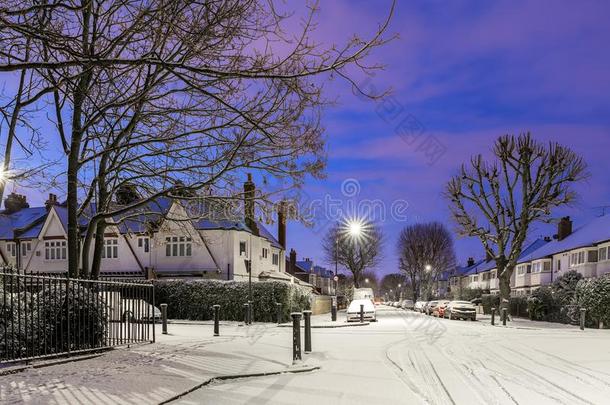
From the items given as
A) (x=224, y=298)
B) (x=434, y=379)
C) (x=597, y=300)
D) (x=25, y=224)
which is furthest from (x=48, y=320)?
(x=25, y=224)

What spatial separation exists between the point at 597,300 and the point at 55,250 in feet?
132

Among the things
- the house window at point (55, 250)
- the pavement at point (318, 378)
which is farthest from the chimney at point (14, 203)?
the pavement at point (318, 378)

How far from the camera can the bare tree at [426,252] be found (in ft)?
259

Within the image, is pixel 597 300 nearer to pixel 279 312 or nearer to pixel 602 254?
pixel 279 312

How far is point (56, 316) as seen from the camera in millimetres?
10625

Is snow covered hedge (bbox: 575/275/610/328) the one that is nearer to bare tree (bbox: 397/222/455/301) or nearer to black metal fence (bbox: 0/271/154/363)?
black metal fence (bbox: 0/271/154/363)

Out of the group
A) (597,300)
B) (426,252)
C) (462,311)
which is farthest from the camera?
(426,252)

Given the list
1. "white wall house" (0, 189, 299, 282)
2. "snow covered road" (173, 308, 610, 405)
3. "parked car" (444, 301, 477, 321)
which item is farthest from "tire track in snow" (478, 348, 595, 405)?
"parked car" (444, 301, 477, 321)

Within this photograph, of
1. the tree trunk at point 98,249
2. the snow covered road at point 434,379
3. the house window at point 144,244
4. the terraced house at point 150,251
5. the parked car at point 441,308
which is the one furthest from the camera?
the parked car at point 441,308

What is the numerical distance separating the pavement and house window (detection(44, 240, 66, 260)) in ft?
117

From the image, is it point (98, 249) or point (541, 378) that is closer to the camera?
point (541, 378)

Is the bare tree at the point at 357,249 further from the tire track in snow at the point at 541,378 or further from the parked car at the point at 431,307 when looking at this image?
the tire track in snow at the point at 541,378

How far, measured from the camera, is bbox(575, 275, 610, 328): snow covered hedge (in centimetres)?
2989

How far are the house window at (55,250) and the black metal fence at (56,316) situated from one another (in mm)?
36165
